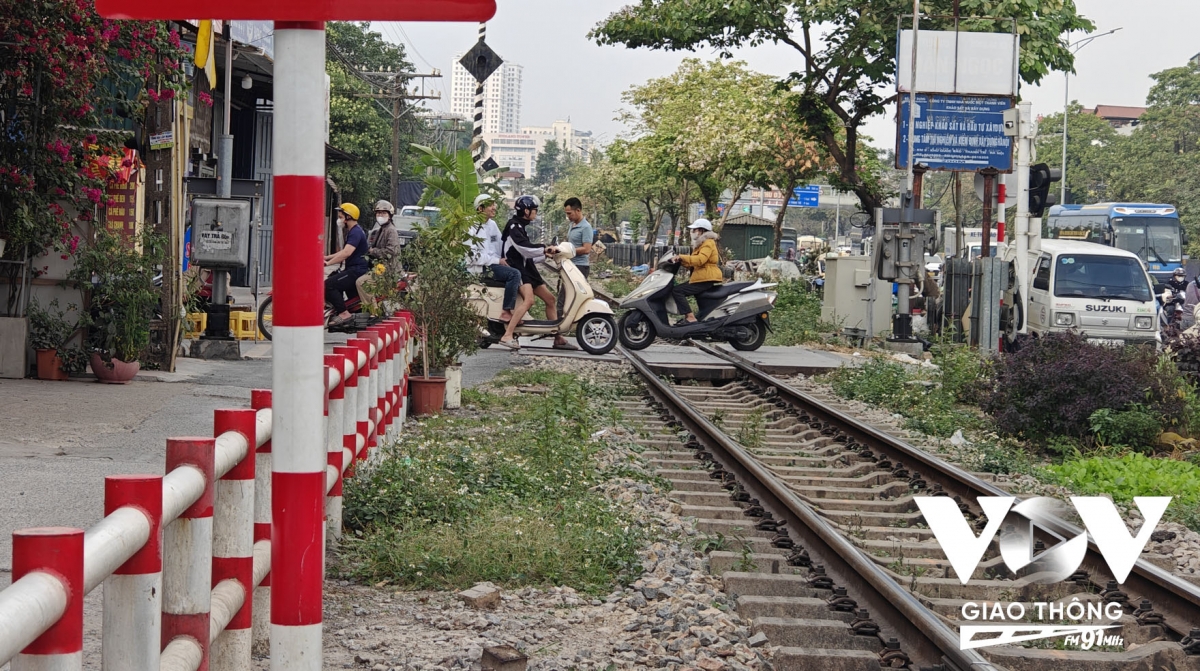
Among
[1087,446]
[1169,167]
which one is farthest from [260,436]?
[1169,167]

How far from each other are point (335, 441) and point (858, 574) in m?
2.42

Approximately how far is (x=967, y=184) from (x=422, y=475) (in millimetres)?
91590

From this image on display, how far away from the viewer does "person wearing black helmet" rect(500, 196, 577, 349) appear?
1622 cm

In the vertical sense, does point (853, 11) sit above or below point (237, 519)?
above

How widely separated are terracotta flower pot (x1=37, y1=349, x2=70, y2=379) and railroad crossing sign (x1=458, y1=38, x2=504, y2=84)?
39.5 feet

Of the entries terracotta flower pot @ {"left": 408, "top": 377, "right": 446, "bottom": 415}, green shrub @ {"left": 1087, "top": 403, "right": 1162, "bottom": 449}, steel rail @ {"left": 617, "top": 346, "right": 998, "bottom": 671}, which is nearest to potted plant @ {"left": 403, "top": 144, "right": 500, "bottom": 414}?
terracotta flower pot @ {"left": 408, "top": 377, "right": 446, "bottom": 415}

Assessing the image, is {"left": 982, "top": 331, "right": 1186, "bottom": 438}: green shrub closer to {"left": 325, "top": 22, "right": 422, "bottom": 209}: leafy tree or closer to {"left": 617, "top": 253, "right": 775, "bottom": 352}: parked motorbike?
{"left": 617, "top": 253, "right": 775, "bottom": 352}: parked motorbike

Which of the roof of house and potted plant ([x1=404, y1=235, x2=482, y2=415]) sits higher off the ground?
the roof of house

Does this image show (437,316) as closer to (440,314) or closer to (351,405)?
(440,314)

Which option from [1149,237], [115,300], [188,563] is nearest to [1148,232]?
[1149,237]

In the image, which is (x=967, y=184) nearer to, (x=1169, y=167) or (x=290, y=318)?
(x=1169, y=167)

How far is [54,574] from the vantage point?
2326mm

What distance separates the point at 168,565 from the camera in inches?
134

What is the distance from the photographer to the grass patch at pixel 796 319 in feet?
73.7
